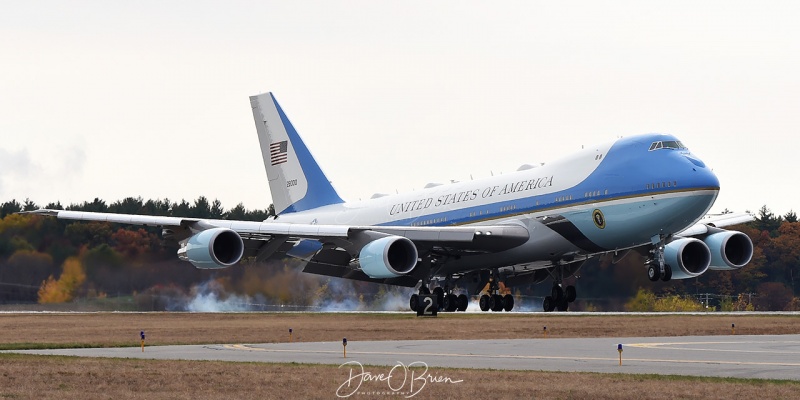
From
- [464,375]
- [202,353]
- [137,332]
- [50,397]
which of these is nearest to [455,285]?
[137,332]

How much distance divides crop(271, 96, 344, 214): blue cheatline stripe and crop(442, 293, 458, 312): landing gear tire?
953 centimetres

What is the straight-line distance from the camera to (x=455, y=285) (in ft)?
169

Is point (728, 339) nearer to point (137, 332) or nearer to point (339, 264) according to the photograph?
point (137, 332)

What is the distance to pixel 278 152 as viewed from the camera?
60.1 metres

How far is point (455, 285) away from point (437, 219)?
12.1 ft

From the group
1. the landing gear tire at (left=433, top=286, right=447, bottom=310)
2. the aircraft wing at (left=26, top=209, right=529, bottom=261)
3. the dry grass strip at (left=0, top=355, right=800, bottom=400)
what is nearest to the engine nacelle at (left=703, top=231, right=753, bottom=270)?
the aircraft wing at (left=26, top=209, right=529, bottom=261)

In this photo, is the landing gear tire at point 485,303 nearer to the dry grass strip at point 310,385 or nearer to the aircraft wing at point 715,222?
the aircraft wing at point 715,222

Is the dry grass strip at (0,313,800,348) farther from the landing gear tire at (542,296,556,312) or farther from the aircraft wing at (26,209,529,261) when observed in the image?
the landing gear tire at (542,296,556,312)

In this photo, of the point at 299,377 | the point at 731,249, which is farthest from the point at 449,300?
the point at 299,377

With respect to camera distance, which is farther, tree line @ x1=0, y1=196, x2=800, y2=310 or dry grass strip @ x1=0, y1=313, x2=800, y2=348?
tree line @ x1=0, y1=196, x2=800, y2=310

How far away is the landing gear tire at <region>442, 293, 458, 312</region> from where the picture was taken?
1998 inches

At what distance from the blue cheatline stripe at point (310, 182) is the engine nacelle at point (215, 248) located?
14.7m

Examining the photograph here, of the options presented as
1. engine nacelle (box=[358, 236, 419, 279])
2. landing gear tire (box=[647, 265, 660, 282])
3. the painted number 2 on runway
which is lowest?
the painted number 2 on runway

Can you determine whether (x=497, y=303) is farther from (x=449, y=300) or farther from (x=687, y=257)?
(x=687, y=257)
